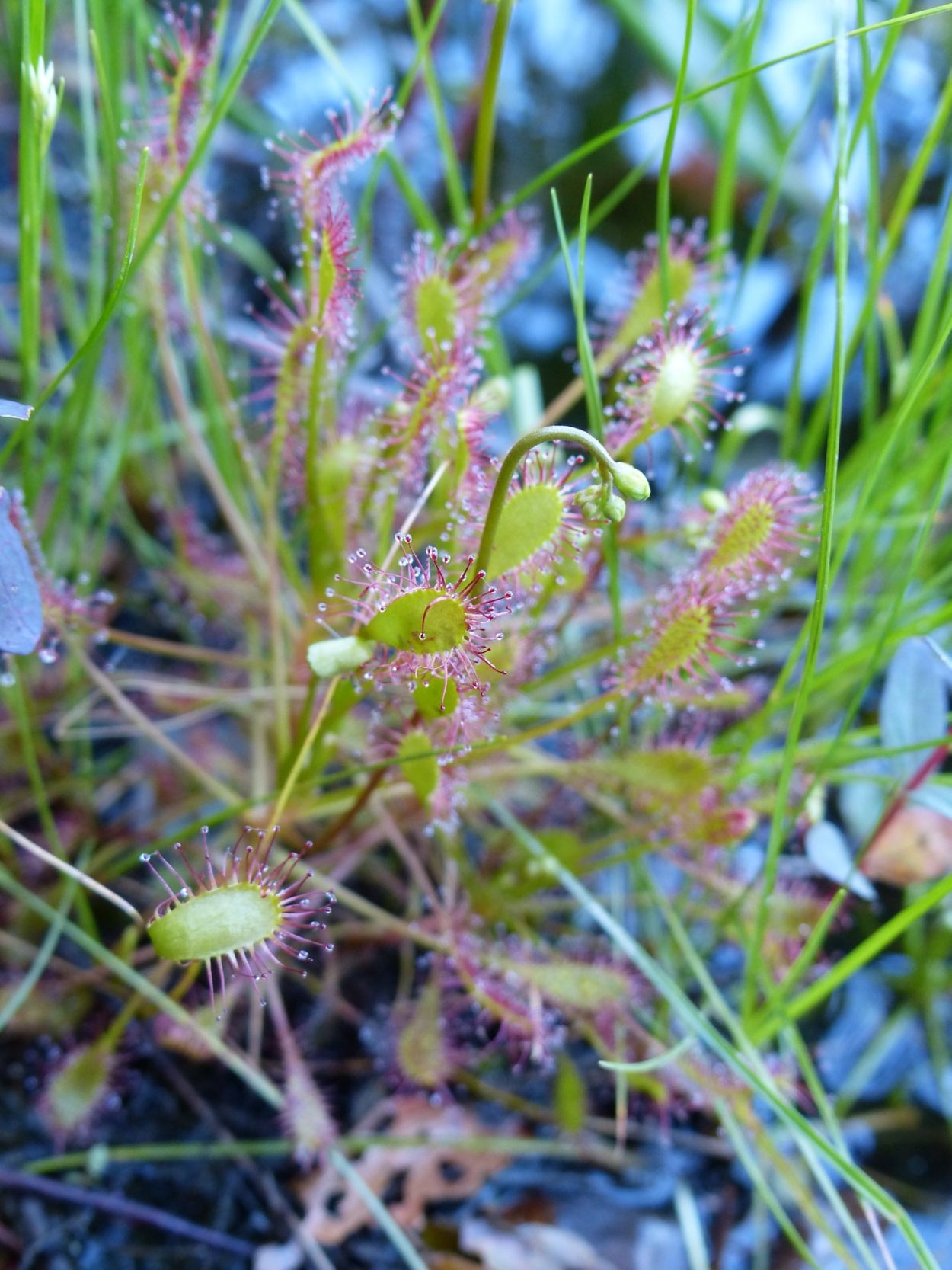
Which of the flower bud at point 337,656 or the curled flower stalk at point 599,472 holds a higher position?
the curled flower stalk at point 599,472

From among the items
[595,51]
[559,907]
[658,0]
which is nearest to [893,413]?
[559,907]

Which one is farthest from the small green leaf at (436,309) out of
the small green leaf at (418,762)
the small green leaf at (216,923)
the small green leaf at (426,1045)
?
the small green leaf at (426,1045)

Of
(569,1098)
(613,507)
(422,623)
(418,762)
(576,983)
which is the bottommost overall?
(569,1098)

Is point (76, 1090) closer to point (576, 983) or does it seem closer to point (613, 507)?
point (576, 983)

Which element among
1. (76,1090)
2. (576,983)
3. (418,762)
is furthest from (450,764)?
(76,1090)

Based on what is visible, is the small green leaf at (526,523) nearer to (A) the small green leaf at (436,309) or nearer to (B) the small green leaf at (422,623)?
(B) the small green leaf at (422,623)

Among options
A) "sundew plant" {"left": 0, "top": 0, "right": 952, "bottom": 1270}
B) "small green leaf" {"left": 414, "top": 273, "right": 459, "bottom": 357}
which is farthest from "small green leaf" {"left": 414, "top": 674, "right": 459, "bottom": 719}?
"small green leaf" {"left": 414, "top": 273, "right": 459, "bottom": 357}

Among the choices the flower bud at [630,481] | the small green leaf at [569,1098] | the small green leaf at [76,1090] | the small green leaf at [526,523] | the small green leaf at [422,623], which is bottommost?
the small green leaf at [76,1090]

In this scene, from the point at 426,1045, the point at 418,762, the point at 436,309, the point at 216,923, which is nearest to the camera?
the point at 216,923

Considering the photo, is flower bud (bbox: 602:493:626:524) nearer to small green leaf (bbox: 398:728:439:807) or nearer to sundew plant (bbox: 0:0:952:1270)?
sundew plant (bbox: 0:0:952:1270)
